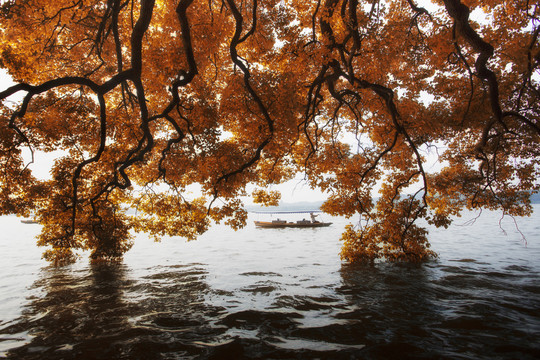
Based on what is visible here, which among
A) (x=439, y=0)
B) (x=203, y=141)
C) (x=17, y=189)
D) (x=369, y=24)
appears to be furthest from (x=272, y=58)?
(x=17, y=189)

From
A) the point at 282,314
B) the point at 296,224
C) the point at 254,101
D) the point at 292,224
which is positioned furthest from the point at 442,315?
the point at 292,224

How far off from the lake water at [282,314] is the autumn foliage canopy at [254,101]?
2193 millimetres

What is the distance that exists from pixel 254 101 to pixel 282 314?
19.6ft

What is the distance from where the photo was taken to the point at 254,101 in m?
8.39

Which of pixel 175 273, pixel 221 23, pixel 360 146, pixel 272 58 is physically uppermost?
pixel 221 23

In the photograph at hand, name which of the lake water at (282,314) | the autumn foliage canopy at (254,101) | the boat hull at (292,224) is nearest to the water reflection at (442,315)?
the lake water at (282,314)

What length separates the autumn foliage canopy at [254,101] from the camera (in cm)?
654

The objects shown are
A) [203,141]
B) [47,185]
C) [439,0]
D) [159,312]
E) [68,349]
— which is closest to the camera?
[68,349]

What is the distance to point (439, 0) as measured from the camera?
8.34 m

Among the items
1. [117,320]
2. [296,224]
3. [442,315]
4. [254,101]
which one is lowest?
[442,315]

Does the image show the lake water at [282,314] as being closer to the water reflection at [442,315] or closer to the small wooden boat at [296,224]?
the water reflection at [442,315]

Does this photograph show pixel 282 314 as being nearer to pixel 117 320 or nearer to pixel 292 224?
pixel 117 320

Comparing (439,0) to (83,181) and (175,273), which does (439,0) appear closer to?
(83,181)

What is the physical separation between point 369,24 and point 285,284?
865 cm
